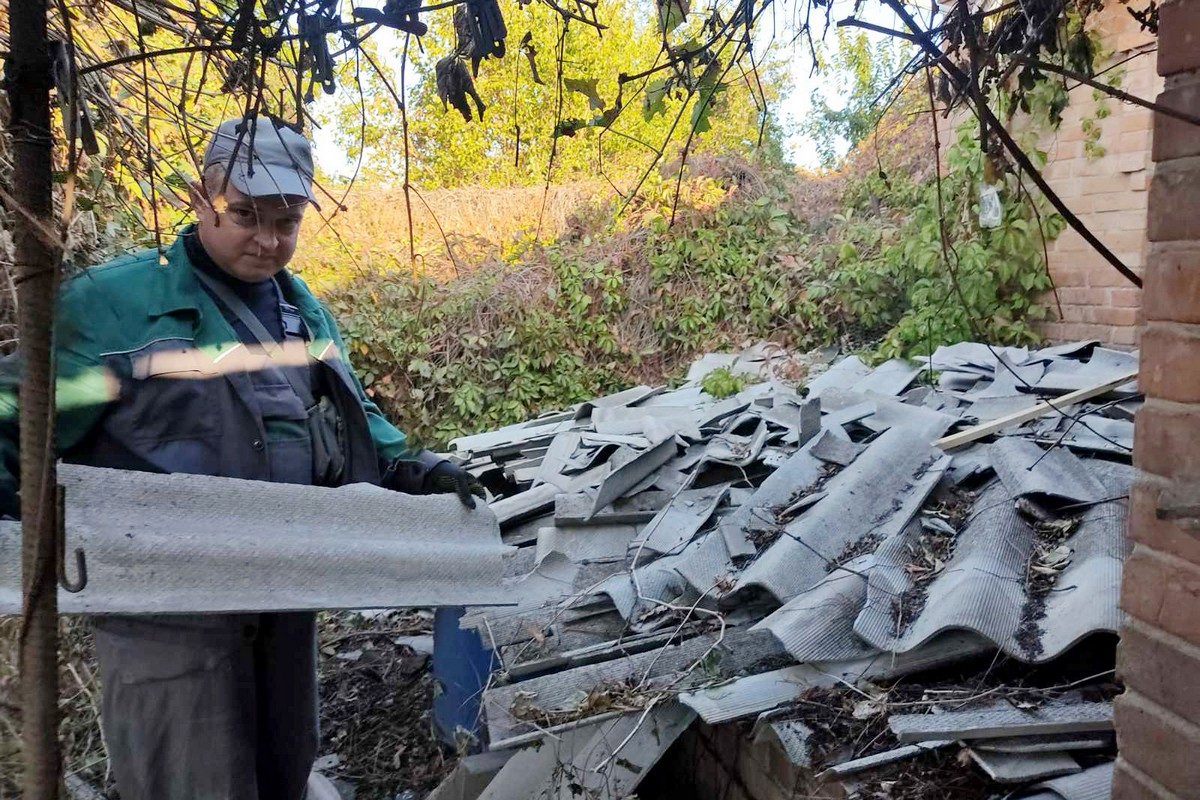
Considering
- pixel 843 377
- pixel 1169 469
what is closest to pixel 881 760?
pixel 1169 469

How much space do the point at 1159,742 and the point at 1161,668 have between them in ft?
0.42

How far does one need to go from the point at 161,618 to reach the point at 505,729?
1.01 meters

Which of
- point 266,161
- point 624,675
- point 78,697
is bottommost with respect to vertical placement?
point 78,697

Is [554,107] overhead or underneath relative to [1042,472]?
overhead

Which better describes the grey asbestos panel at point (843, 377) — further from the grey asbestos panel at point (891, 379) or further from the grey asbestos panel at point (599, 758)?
the grey asbestos panel at point (599, 758)

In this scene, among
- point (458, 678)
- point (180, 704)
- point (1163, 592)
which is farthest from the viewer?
point (458, 678)

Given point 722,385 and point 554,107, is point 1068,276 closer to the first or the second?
point 722,385

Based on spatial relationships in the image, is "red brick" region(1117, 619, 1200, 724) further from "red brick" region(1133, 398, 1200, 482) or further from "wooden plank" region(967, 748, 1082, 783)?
"wooden plank" region(967, 748, 1082, 783)

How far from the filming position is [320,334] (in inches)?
106

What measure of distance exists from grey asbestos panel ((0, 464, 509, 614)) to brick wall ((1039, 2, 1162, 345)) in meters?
5.29

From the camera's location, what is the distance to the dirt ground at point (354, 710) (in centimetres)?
277

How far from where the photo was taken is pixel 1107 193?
6406 millimetres

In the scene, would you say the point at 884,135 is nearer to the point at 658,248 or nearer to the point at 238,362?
the point at 658,248

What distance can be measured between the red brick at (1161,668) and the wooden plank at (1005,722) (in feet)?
1.94
